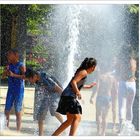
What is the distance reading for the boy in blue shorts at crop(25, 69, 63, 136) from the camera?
7219 millimetres

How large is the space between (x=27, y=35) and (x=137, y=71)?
200cm

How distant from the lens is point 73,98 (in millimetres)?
6102

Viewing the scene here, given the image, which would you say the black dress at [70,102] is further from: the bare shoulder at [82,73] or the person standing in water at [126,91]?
the person standing in water at [126,91]

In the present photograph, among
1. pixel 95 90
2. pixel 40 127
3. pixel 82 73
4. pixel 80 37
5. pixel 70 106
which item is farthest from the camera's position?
pixel 80 37

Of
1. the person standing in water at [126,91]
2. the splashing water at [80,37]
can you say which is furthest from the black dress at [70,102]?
the splashing water at [80,37]

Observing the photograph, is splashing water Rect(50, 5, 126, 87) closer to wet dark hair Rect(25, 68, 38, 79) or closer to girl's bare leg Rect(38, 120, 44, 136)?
wet dark hair Rect(25, 68, 38, 79)

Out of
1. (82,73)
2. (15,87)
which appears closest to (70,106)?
(82,73)

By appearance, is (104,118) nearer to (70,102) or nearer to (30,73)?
(30,73)

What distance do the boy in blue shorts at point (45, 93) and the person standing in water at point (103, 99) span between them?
0.67 m

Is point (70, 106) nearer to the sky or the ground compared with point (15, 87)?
nearer to the ground

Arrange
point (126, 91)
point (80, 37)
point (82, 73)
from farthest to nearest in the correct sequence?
point (80, 37) → point (126, 91) → point (82, 73)

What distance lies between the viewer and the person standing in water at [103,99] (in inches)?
301

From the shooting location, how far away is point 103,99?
25.1 ft

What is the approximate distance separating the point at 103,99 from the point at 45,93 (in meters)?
0.93
